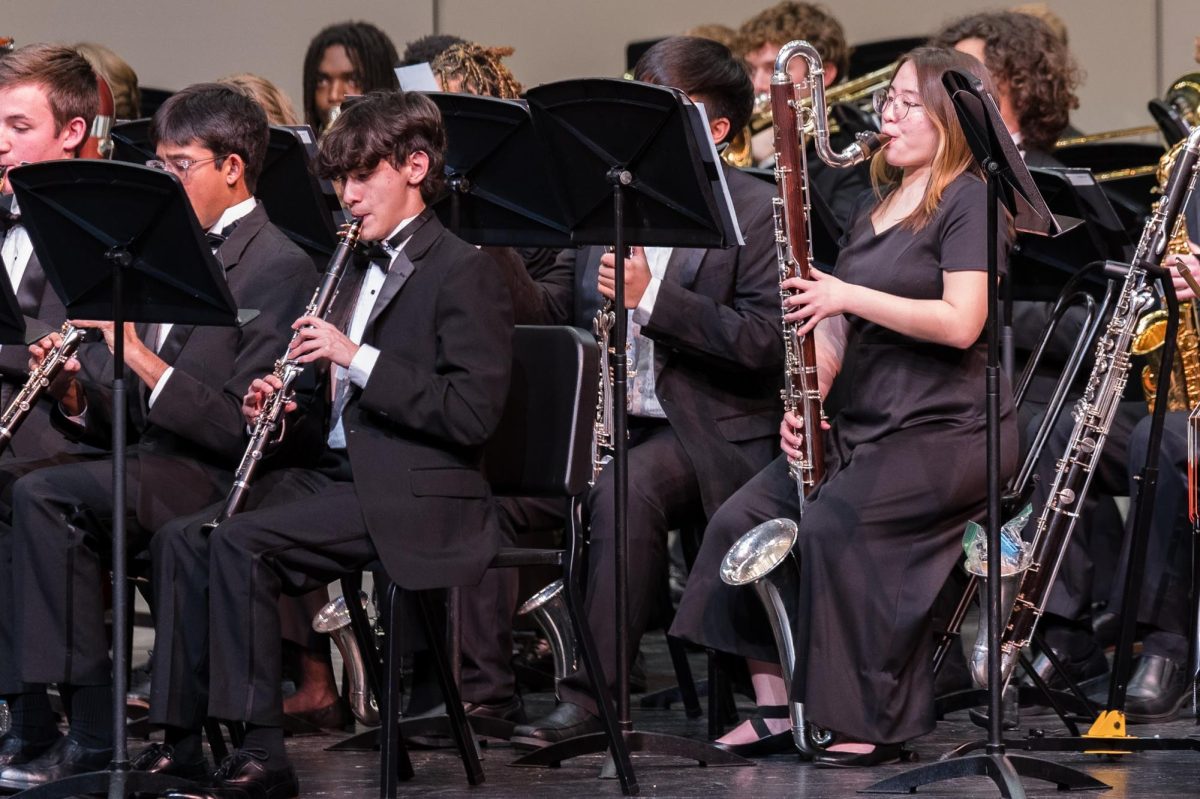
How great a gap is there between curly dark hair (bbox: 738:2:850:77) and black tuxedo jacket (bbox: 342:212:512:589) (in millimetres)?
2788

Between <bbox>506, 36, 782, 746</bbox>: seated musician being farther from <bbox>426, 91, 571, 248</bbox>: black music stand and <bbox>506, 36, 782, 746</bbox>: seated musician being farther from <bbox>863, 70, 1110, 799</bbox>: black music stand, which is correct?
<bbox>863, 70, 1110, 799</bbox>: black music stand

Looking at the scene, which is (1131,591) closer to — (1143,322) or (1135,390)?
(1143,322)

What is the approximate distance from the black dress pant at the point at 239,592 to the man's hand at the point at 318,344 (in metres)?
0.30

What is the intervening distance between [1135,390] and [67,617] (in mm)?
2864

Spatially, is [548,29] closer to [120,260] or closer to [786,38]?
[786,38]

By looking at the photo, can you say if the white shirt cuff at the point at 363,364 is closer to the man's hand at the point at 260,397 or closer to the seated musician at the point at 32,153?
the man's hand at the point at 260,397

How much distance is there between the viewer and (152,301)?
332cm

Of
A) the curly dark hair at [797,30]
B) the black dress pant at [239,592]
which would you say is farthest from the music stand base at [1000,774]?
the curly dark hair at [797,30]

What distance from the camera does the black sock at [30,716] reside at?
3.81m

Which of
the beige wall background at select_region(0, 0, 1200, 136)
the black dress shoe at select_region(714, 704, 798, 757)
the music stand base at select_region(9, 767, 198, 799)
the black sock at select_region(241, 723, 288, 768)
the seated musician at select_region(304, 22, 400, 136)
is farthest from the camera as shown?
the beige wall background at select_region(0, 0, 1200, 136)

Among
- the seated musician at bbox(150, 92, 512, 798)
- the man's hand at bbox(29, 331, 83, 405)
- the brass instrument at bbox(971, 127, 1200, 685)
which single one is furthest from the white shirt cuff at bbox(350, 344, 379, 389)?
the brass instrument at bbox(971, 127, 1200, 685)

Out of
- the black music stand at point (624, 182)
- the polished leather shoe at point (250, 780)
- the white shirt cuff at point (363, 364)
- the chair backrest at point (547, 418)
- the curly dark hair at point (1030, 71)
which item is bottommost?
the polished leather shoe at point (250, 780)

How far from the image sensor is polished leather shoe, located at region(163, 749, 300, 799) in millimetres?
3406

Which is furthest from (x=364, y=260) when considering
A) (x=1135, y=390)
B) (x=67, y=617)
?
(x=1135, y=390)
